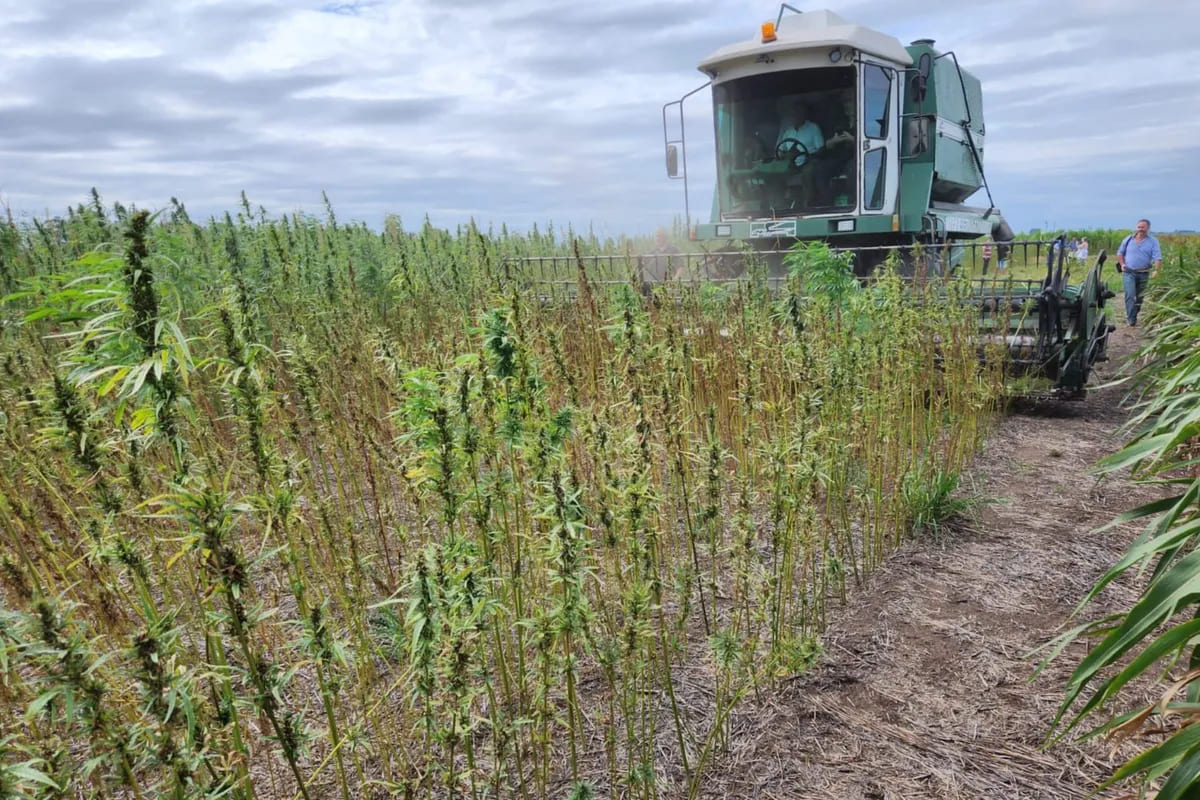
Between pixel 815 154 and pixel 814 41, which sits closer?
pixel 814 41

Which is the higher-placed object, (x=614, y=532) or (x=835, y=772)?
(x=614, y=532)

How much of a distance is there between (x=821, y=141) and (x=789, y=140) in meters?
0.33

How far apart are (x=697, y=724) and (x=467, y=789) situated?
2.40 ft

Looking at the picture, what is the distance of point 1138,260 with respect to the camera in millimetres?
9242

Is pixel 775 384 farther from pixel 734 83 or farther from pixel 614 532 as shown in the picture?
pixel 734 83

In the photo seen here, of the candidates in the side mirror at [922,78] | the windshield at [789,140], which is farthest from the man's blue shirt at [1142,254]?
the windshield at [789,140]

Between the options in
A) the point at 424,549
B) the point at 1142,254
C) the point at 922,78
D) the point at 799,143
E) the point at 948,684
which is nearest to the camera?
the point at 424,549

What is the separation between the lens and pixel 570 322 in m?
5.46

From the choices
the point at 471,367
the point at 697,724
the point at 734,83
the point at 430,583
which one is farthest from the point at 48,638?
the point at 734,83

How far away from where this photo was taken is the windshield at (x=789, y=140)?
7047 millimetres

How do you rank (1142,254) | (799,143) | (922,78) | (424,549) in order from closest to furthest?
(424,549), (922,78), (799,143), (1142,254)

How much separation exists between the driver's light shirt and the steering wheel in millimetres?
10

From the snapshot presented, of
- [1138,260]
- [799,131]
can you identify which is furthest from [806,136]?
[1138,260]

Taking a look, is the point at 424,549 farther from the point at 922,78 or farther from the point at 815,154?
the point at 922,78
